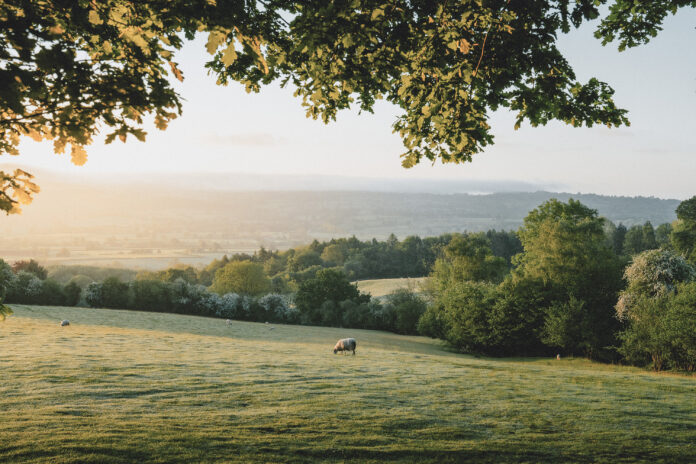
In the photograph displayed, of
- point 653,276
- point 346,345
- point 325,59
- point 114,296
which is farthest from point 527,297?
point 114,296

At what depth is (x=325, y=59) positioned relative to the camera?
8453 mm

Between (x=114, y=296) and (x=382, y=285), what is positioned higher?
(x=114, y=296)

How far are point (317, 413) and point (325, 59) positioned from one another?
861 centimetres

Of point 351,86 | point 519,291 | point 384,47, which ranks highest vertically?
point 384,47

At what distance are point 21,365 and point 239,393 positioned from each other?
30.6 feet

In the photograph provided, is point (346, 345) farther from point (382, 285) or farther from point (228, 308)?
point (382, 285)

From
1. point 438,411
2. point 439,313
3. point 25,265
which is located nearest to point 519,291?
point 439,313

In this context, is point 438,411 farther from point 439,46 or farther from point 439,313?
point 439,313

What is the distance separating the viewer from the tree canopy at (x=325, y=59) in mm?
5777

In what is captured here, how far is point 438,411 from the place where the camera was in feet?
41.2

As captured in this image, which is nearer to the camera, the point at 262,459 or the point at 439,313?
the point at 262,459

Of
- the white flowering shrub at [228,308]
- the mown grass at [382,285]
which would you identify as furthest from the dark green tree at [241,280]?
the mown grass at [382,285]

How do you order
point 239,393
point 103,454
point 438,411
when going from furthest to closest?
point 239,393 → point 438,411 → point 103,454

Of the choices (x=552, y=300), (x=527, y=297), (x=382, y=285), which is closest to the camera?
(x=552, y=300)
